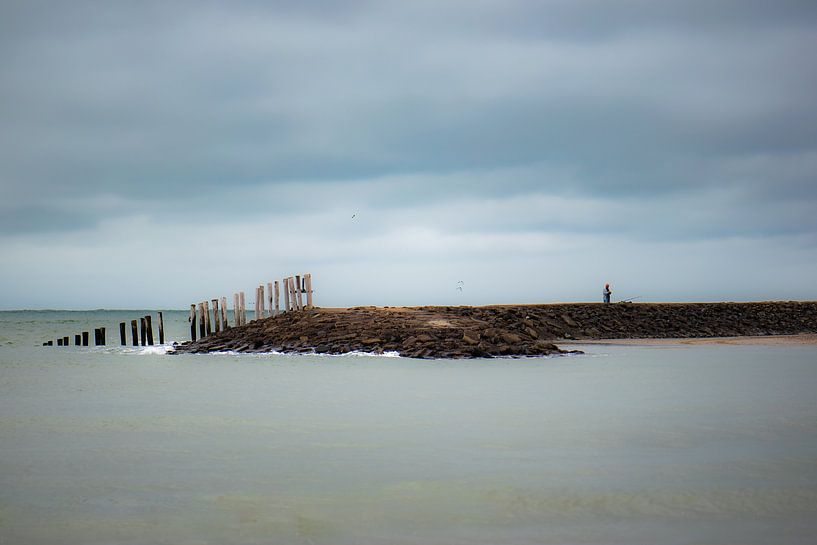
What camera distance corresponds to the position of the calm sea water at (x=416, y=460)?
7.79 meters

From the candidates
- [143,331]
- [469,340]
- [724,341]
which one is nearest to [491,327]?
[469,340]

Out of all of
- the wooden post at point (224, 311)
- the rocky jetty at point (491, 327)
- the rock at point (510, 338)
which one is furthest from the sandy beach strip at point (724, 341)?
the wooden post at point (224, 311)

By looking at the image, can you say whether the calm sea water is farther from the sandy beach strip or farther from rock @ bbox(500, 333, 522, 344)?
the sandy beach strip

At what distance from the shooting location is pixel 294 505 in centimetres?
868

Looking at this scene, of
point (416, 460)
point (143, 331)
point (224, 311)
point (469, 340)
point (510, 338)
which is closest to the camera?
point (416, 460)

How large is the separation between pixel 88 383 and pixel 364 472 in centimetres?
1635

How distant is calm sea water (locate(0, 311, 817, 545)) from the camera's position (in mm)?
7793

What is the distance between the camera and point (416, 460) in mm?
11273

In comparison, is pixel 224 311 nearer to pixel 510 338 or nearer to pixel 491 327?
pixel 491 327

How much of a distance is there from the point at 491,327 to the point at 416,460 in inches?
933

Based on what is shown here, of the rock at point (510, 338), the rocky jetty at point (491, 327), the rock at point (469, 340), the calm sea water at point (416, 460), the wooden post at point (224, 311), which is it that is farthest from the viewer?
→ the wooden post at point (224, 311)

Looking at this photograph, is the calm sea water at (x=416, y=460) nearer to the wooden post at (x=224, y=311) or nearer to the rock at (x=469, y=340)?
the rock at (x=469, y=340)

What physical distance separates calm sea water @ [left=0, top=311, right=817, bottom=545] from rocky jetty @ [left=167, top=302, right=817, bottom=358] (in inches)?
336

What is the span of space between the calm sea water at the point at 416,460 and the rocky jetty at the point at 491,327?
28.0ft
